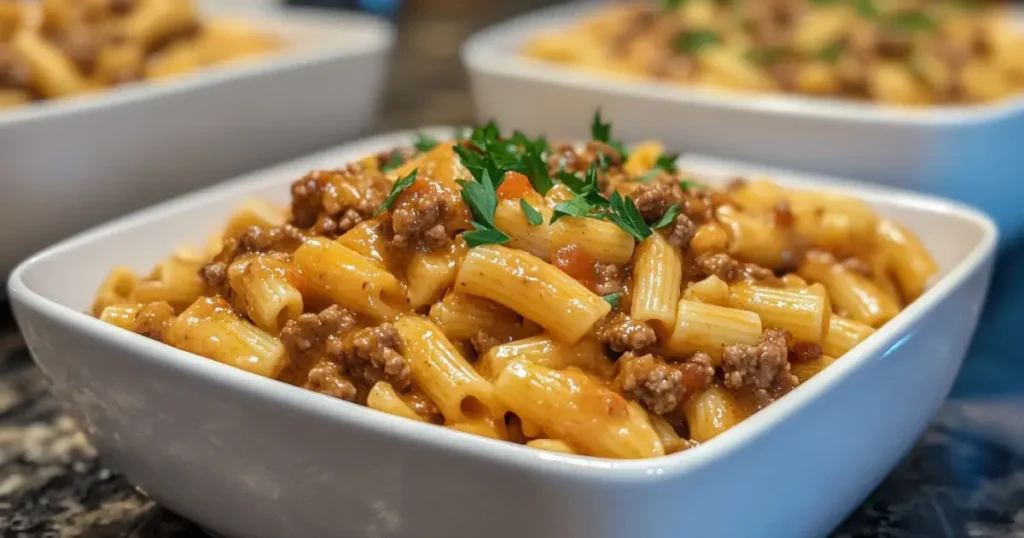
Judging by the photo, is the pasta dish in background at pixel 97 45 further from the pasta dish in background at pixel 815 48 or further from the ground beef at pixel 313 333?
the ground beef at pixel 313 333

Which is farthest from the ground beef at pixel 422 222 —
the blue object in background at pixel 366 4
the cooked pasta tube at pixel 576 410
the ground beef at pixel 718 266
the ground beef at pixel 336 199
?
the blue object in background at pixel 366 4

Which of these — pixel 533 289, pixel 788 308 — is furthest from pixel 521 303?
pixel 788 308

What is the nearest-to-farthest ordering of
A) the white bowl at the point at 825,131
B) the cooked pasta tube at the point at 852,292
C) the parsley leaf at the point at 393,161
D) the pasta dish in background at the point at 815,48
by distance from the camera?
the cooked pasta tube at the point at 852,292, the parsley leaf at the point at 393,161, the white bowl at the point at 825,131, the pasta dish in background at the point at 815,48

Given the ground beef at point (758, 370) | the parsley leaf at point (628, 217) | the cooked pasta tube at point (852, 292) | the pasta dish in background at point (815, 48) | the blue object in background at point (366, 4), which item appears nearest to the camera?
the ground beef at point (758, 370)

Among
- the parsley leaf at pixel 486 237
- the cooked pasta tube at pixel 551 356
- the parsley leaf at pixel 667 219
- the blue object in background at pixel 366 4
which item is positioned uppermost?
the parsley leaf at pixel 667 219

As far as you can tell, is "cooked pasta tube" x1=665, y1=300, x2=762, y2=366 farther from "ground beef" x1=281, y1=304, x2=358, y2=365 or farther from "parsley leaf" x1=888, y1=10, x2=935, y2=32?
"parsley leaf" x1=888, y1=10, x2=935, y2=32

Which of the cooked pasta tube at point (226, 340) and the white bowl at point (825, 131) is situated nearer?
the cooked pasta tube at point (226, 340)

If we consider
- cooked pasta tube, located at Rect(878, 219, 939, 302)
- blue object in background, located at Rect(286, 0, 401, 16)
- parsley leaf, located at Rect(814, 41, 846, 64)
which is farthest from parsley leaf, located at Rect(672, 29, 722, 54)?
blue object in background, located at Rect(286, 0, 401, 16)

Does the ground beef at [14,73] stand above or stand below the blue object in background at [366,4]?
above
